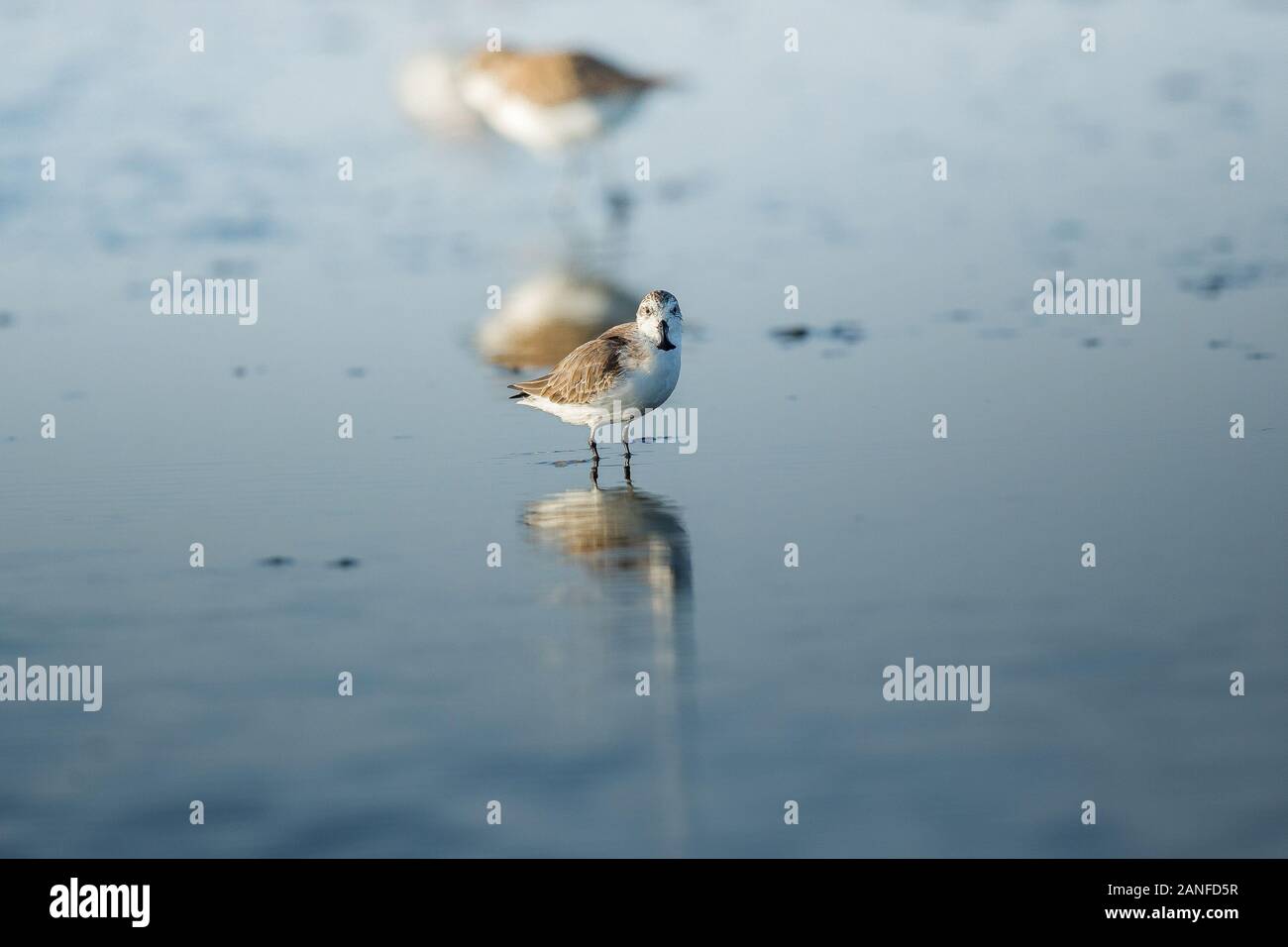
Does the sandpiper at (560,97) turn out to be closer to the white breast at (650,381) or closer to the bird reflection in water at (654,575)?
the white breast at (650,381)

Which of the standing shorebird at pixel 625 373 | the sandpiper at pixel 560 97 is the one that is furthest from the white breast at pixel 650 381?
the sandpiper at pixel 560 97

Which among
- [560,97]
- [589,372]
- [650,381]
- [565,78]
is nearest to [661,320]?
[650,381]

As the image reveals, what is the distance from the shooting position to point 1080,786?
6418 mm

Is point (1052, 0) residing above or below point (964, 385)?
above

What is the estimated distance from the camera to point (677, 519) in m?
9.97

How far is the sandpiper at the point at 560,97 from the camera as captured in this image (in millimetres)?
22016

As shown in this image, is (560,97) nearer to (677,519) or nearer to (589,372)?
(589,372)

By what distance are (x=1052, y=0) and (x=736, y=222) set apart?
1432cm

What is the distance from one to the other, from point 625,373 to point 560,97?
1137cm

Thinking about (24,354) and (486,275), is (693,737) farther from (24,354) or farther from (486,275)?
(486,275)

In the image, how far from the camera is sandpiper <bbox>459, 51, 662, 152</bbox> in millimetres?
22016

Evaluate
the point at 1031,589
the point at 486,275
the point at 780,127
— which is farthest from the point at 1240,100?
the point at 1031,589

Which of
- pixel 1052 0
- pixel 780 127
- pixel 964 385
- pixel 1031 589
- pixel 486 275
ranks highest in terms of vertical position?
pixel 1052 0

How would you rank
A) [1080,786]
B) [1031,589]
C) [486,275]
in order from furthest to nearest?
1. [486,275]
2. [1031,589]
3. [1080,786]
